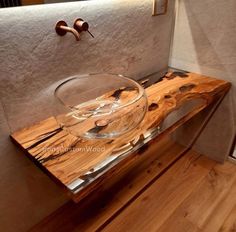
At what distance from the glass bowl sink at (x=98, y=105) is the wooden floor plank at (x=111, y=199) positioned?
0.33 meters

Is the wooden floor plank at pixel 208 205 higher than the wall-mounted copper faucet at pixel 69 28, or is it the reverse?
the wall-mounted copper faucet at pixel 69 28

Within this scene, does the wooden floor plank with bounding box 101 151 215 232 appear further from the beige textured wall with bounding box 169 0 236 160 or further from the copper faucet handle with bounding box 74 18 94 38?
the copper faucet handle with bounding box 74 18 94 38

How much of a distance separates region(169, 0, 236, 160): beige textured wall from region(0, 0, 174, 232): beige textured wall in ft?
0.44

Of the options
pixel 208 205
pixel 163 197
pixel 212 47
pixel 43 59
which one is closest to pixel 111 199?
pixel 163 197

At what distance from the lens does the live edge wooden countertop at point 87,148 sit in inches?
27.8

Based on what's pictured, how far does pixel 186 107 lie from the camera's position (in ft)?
3.67

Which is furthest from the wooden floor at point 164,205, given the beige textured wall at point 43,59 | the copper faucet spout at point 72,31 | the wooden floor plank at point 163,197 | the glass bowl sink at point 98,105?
the copper faucet spout at point 72,31

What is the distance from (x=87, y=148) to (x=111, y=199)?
0.74 m

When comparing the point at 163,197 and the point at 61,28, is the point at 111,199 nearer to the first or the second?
the point at 163,197

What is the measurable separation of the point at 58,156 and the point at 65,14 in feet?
1.83

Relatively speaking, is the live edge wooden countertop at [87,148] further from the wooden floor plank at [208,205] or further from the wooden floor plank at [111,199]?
the wooden floor plank at [208,205]

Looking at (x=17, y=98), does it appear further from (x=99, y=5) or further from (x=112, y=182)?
(x=112, y=182)

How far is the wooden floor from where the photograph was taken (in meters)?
1.27

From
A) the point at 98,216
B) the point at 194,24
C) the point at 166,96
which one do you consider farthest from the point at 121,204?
the point at 194,24
